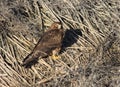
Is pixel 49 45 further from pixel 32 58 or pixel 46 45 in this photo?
pixel 32 58

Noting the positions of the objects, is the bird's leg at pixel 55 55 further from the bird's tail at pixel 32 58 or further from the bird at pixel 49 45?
the bird's tail at pixel 32 58

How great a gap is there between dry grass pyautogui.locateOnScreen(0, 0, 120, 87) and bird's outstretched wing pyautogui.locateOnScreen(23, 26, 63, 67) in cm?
12

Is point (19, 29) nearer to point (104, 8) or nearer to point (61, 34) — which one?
point (61, 34)

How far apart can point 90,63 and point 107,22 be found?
1019mm

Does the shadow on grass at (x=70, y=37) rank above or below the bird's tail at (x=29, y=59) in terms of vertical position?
below

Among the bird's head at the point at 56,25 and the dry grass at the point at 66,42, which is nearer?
the dry grass at the point at 66,42

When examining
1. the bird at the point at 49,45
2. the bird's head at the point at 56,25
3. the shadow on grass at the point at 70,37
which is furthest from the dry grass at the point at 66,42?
the bird's head at the point at 56,25

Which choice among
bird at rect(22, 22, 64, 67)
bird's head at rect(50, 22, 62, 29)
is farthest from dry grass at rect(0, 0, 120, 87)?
bird's head at rect(50, 22, 62, 29)

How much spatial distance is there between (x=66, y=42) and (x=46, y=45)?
0.49 metres

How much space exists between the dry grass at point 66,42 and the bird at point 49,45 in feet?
0.35

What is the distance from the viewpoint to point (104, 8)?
8172 millimetres

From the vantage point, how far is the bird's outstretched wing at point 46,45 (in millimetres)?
7350

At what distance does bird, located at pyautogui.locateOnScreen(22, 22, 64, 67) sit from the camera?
290 inches

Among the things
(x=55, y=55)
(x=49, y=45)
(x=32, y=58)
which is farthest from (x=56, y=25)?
(x=32, y=58)
